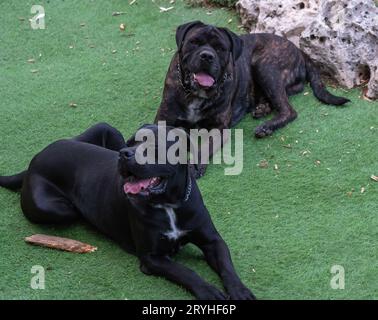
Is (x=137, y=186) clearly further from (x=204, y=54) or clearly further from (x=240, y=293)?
(x=204, y=54)

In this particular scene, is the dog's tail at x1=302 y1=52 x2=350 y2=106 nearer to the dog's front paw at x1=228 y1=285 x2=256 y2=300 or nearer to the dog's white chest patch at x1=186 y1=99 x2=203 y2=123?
the dog's white chest patch at x1=186 y1=99 x2=203 y2=123

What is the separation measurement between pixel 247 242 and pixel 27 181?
142 cm

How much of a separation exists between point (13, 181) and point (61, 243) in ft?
2.61

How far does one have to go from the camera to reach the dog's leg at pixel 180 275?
367 centimetres

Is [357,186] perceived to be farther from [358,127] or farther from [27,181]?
[27,181]

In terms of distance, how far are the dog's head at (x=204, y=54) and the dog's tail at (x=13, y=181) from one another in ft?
4.81

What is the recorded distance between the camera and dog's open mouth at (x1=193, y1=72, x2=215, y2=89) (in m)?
5.34

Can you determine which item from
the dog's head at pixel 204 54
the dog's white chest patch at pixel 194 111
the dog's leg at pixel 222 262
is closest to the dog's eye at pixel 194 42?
the dog's head at pixel 204 54

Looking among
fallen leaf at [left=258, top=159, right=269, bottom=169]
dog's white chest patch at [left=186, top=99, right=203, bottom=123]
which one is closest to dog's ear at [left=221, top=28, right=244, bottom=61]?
dog's white chest patch at [left=186, top=99, right=203, bottom=123]

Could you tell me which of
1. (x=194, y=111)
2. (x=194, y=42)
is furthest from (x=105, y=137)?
(x=194, y=42)

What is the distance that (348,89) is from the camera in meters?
6.20

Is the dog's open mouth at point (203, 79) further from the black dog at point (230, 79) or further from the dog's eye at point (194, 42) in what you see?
the dog's eye at point (194, 42)

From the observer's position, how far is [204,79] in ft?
17.5
